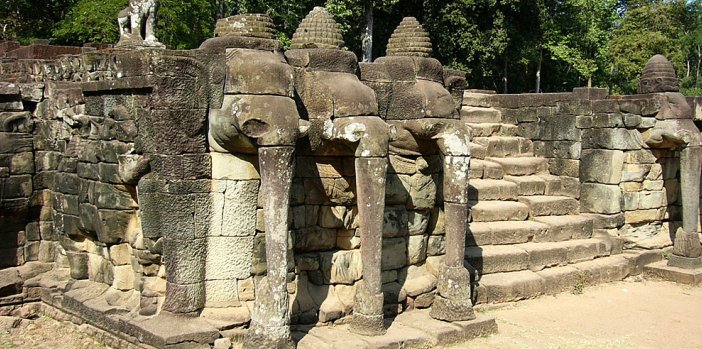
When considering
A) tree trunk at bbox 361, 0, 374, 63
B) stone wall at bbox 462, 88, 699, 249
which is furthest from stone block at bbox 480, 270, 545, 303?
tree trunk at bbox 361, 0, 374, 63

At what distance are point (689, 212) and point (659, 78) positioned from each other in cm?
218

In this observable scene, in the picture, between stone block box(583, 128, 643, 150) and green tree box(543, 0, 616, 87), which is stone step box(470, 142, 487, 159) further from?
green tree box(543, 0, 616, 87)

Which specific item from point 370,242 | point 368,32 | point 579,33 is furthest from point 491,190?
point 579,33

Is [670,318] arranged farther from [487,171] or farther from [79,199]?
[79,199]

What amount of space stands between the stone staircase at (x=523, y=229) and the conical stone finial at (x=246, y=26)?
425cm

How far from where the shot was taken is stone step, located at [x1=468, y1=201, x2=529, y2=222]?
1058 cm

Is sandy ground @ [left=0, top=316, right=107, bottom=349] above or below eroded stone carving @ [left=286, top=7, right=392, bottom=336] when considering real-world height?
below

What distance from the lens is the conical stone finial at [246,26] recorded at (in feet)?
22.0

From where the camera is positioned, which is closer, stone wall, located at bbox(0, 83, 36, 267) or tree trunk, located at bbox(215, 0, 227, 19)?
stone wall, located at bbox(0, 83, 36, 267)

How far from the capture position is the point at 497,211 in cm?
1073

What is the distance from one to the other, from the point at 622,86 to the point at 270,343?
124ft

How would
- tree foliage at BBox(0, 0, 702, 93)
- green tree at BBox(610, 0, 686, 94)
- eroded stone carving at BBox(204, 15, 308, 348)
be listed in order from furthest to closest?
green tree at BBox(610, 0, 686, 94) → tree foliage at BBox(0, 0, 702, 93) → eroded stone carving at BBox(204, 15, 308, 348)

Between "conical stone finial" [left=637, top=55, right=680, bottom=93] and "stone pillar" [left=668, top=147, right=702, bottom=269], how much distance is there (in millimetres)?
1076

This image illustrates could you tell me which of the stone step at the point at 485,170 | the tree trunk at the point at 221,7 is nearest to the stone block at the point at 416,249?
the stone step at the point at 485,170
